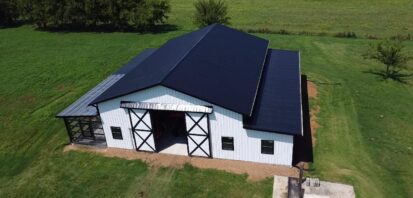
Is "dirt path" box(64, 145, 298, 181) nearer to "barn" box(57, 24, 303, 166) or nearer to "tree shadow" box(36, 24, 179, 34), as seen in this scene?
"barn" box(57, 24, 303, 166)

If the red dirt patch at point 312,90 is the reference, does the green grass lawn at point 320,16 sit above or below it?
above

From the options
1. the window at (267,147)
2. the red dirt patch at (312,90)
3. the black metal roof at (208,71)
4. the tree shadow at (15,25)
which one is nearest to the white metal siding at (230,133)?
the window at (267,147)

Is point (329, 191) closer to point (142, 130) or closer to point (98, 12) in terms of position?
point (142, 130)

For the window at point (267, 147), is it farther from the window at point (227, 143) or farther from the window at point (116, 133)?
the window at point (116, 133)

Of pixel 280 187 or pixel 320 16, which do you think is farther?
pixel 320 16

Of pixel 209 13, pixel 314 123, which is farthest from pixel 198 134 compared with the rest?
pixel 209 13

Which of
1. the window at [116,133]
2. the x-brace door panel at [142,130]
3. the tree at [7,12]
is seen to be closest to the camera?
the x-brace door panel at [142,130]
